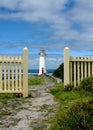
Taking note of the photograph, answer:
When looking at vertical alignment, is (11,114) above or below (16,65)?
below

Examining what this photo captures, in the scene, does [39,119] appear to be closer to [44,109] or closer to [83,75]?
[44,109]

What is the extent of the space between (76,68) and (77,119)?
8998 millimetres

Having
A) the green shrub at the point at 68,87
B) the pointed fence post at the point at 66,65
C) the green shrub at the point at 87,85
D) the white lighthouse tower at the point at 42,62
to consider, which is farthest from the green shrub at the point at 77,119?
the white lighthouse tower at the point at 42,62

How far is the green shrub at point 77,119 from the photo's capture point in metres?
6.28

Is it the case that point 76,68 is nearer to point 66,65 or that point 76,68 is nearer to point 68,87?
point 66,65

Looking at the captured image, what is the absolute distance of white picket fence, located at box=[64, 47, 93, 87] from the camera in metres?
15.0

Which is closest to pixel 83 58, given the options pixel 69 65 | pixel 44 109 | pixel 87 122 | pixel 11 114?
pixel 69 65

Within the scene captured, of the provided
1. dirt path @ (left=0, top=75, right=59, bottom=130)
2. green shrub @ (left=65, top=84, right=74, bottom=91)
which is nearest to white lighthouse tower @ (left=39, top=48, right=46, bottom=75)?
green shrub @ (left=65, top=84, right=74, bottom=91)

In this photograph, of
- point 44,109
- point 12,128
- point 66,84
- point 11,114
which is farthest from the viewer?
point 66,84

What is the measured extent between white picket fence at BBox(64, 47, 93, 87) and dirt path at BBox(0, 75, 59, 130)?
9.97 feet

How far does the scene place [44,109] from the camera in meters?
10.0

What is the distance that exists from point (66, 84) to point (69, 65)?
0.85 metres

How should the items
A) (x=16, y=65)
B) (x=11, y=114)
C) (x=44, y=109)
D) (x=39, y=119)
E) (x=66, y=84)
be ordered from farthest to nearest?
(x=66, y=84), (x=16, y=65), (x=44, y=109), (x=11, y=114), (x=39, y=119)

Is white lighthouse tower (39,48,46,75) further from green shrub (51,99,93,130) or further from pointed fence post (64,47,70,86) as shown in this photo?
green shrub (51,99,93,130)
